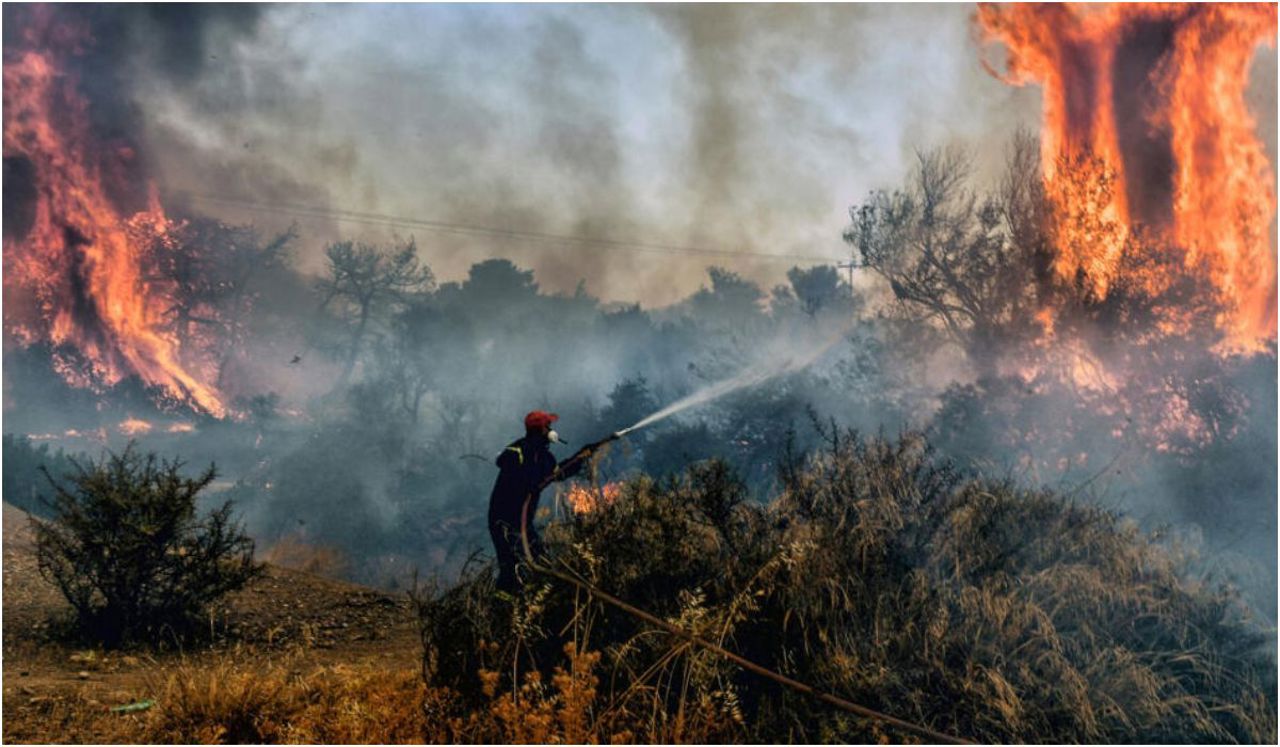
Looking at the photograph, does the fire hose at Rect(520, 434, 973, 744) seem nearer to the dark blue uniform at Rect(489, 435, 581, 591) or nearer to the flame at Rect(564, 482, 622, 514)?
the flame at Rect(564, 482, 622, 514)

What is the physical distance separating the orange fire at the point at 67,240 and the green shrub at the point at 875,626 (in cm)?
2189

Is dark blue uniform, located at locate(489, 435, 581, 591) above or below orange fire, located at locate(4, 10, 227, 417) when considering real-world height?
below

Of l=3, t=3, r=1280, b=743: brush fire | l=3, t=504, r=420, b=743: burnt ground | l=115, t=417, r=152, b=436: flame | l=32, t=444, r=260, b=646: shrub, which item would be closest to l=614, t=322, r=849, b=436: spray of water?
l=3, t=3, r=1280, b=743: brush fire

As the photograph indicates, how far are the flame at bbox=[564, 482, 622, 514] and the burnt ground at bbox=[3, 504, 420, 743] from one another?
2.85 m

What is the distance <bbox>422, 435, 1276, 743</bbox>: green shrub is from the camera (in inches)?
259

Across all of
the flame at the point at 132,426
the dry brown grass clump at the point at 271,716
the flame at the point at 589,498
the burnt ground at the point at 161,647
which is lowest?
the dry brown grass clump at the point at 271,716

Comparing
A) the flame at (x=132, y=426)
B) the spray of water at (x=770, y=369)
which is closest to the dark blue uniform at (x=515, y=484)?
the spray of water at (x=770, y=369)

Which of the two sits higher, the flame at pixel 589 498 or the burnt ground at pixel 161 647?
the flame at pixel 589 498

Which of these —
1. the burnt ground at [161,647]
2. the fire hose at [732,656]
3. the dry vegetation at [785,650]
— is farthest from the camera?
the burnt ground at [161,647]

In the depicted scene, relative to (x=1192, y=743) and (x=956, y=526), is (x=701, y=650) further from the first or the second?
(x=1192, y=743)

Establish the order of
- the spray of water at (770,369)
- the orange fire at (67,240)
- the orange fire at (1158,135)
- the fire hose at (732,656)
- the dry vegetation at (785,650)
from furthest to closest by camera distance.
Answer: the spray of water at (770,369), the orange fire at (67,240), the orange fire at (1158,135), the dry vegetation at (785,650), the fire hose at (732,656)

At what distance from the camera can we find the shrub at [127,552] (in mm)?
10195

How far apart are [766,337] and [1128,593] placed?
81.5 feet

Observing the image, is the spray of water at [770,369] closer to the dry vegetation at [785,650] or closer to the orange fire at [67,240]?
the orange fire at [67,240]
